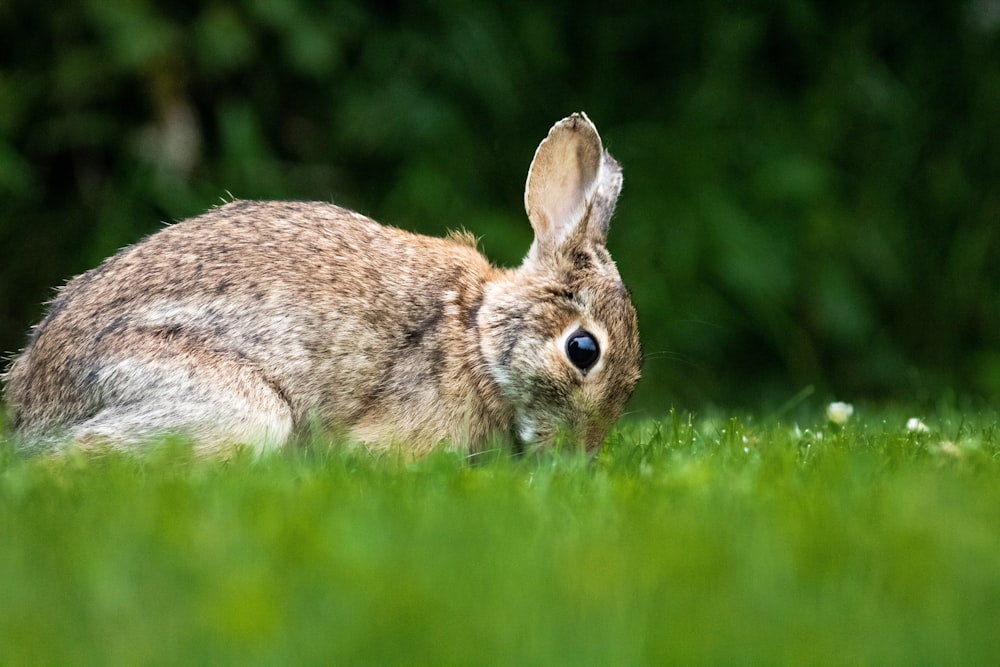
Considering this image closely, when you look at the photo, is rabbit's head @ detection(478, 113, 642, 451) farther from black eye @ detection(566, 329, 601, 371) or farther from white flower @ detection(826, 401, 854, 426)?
white flower @ detection(826, 401, 854, 426)

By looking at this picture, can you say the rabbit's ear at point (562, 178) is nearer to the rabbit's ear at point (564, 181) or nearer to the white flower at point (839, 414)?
the rabbit's ear at point (564, 181)

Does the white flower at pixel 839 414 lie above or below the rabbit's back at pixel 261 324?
above

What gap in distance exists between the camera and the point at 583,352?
4.21m

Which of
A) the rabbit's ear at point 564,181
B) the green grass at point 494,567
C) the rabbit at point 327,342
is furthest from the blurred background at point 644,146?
the green grass at point 494,567

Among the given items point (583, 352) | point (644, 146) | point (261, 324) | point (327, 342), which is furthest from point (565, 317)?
point (644, 146)

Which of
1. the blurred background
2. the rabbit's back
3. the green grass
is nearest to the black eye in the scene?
the rabbit's back

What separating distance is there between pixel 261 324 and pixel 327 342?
0.74 ft

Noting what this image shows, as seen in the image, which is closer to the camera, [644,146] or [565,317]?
[565,317]

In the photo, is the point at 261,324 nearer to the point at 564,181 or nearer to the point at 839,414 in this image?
the point at 564,181

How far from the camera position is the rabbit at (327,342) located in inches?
152

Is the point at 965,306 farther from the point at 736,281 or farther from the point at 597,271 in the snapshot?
the point at 597,271

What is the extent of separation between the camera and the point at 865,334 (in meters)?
7.74

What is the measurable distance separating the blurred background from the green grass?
413cm

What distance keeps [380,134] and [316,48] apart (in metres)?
0.63
